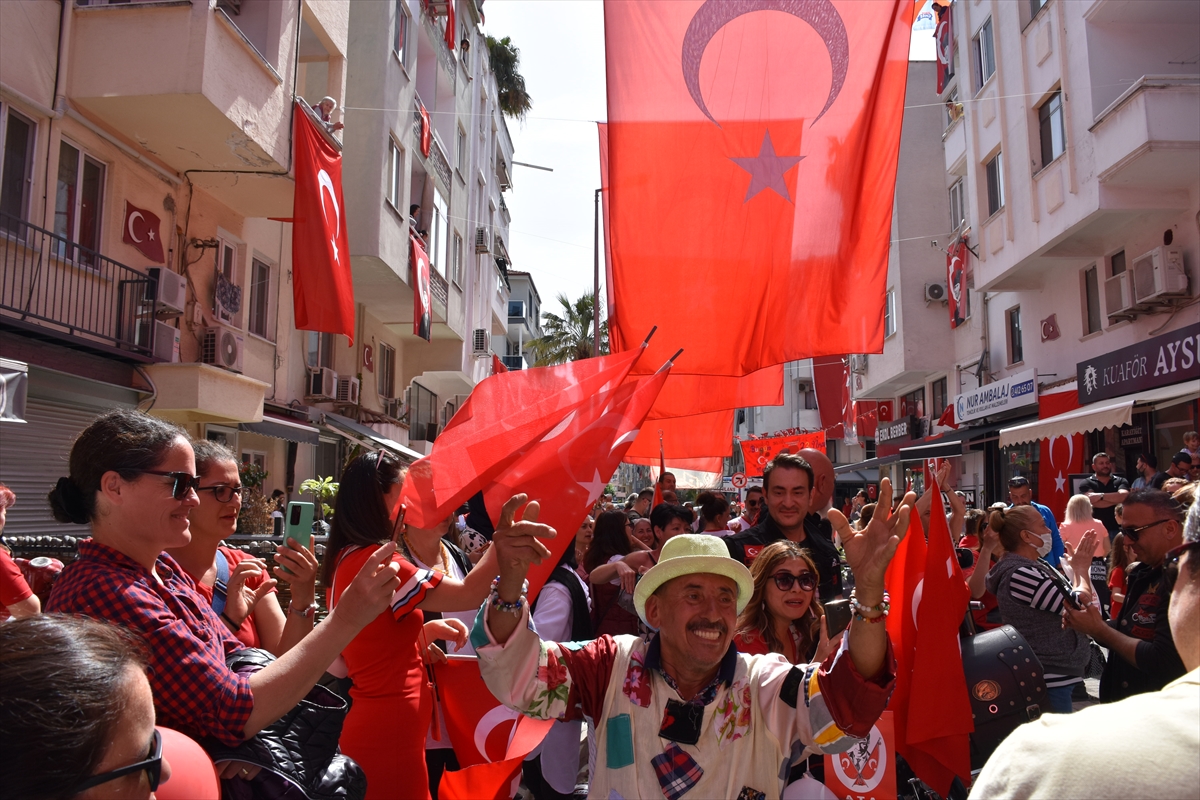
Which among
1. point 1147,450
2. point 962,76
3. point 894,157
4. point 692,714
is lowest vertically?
point 692,714

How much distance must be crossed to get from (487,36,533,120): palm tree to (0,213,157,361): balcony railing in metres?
26.8

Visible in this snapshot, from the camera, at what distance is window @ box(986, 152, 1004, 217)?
69.9 feet

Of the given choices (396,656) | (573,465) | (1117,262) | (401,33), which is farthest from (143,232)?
(1117,262)

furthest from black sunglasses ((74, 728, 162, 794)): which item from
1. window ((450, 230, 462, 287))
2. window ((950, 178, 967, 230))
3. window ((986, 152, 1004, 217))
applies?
window ((950, 178, 967, 230))

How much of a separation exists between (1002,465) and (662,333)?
1928 cm

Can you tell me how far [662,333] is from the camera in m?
5.59

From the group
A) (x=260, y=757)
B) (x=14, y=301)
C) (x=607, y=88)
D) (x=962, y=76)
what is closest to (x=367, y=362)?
(x=14, y=301)

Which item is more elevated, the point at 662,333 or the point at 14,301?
the point at 14,301

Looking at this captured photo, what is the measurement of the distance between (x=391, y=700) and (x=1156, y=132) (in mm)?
15353

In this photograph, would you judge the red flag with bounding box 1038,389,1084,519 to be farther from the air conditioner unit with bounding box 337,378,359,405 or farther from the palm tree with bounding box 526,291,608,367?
the palm tree with bounding box 526,291,608,367

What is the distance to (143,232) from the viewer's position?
11836mm

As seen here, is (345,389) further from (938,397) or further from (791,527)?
(938,397)

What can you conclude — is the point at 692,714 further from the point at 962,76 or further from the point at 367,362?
the point at 962,76

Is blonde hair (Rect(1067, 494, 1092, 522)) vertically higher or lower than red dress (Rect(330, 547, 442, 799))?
higher
